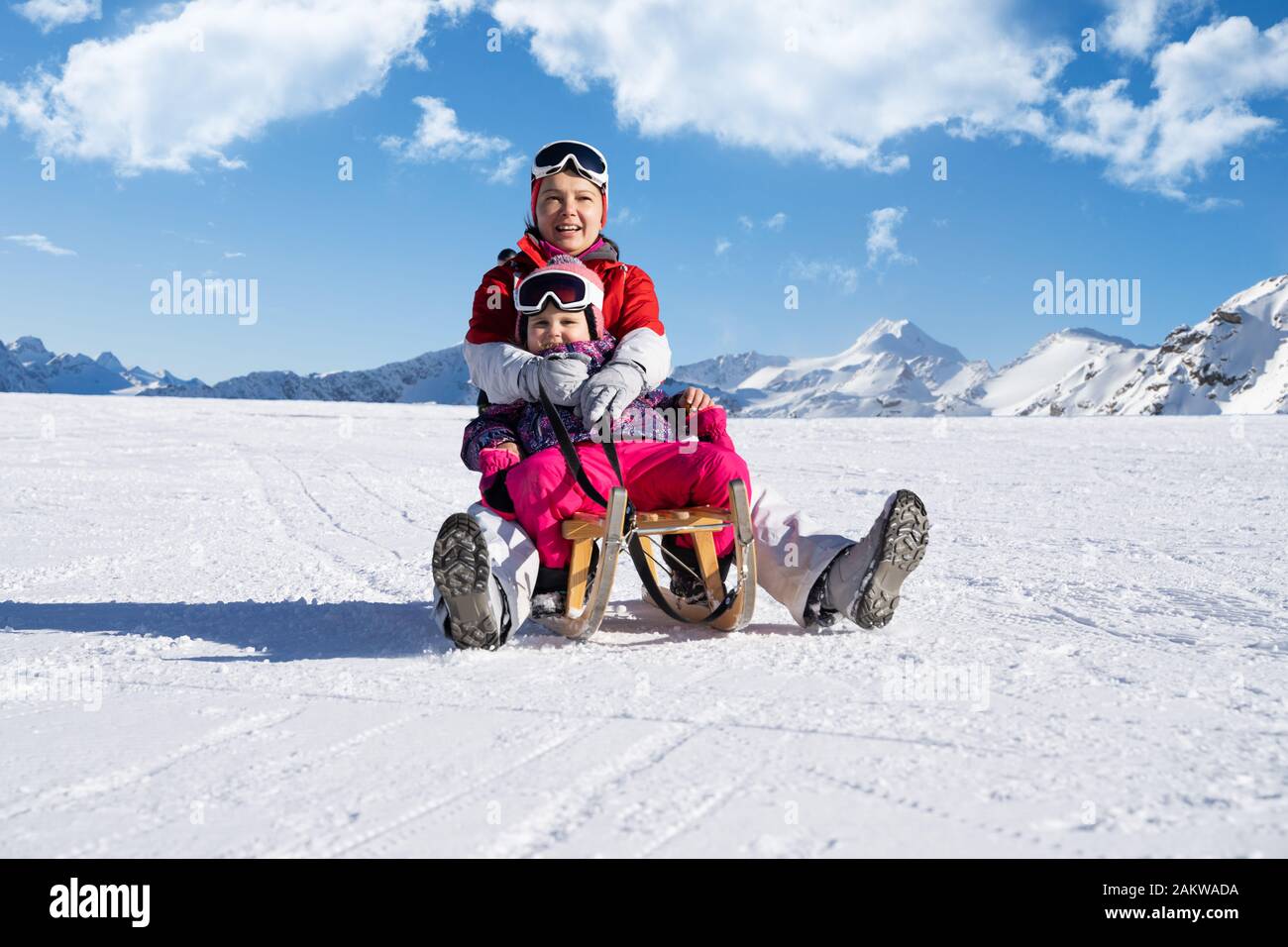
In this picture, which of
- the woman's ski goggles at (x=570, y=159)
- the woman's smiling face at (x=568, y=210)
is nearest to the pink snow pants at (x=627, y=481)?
the woman's smiling face at (x=568, y=210)

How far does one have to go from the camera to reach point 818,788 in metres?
1.56

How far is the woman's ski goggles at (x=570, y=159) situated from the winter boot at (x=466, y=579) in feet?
4.76

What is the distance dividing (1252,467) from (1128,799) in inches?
332

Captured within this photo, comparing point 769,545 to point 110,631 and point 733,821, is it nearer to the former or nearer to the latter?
point 733,821

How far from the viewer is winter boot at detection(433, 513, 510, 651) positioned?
254cm

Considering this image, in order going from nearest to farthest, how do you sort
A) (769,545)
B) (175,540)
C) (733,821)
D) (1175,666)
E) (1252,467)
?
(733,821) < (1175,666) < (769,545) < (175,540) < (1252,467)

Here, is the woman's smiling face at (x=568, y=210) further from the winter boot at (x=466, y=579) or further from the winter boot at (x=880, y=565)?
the winter boot at (x=880, y=565)

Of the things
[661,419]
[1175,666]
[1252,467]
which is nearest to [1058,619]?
[1175,666]

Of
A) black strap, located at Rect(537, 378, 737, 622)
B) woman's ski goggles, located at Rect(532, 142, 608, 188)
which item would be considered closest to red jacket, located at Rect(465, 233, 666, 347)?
woman's ski goggles, located at Rect(532, 142, 608, 188)

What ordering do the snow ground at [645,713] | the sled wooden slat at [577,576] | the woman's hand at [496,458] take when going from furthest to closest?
the woman's hand at [496,458] < the sled wooden slat at [577,576] < the snow ground at [645,713]

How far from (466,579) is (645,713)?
0.76 metres

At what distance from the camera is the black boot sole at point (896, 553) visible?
273cm

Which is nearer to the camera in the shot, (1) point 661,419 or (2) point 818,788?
(2) point 818,788
